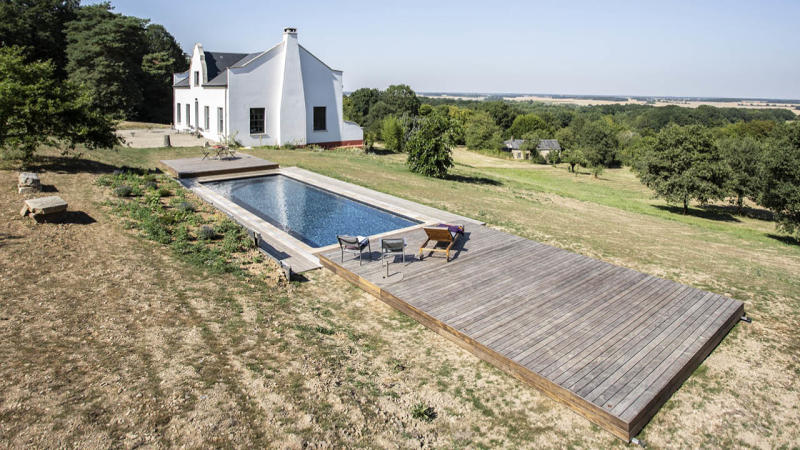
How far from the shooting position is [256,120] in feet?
90.6

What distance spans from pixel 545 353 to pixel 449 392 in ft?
4.97

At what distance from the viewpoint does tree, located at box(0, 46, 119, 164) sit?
13.2 meters

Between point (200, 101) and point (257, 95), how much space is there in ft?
Answer: 17.2

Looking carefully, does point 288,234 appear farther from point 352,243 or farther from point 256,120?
point 256,120

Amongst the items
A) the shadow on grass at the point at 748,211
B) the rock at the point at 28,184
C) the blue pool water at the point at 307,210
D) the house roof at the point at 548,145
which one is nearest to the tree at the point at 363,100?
the house roof at the point at 548,145

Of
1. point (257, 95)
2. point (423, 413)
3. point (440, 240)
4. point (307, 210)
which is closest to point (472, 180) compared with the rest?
point (307, 210)

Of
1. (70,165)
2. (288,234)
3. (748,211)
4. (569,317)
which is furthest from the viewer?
(748,211)

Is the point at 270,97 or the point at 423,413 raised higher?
the point at 270,97

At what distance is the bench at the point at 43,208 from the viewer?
9531 millimetres

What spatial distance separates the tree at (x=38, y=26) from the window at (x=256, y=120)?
72.2ft

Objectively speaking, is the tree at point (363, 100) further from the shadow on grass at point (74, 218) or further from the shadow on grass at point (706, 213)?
the shadow on grass at point (74, 218)

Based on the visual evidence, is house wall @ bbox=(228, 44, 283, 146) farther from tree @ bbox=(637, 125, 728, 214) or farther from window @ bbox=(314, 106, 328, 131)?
tree @ bbox=(637, 125, 728, 214)

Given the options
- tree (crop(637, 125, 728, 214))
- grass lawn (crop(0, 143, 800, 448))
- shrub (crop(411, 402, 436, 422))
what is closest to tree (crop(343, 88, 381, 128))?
tree (crop(637, 125, 728, 214))

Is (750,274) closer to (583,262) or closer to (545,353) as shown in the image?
(583,262)
